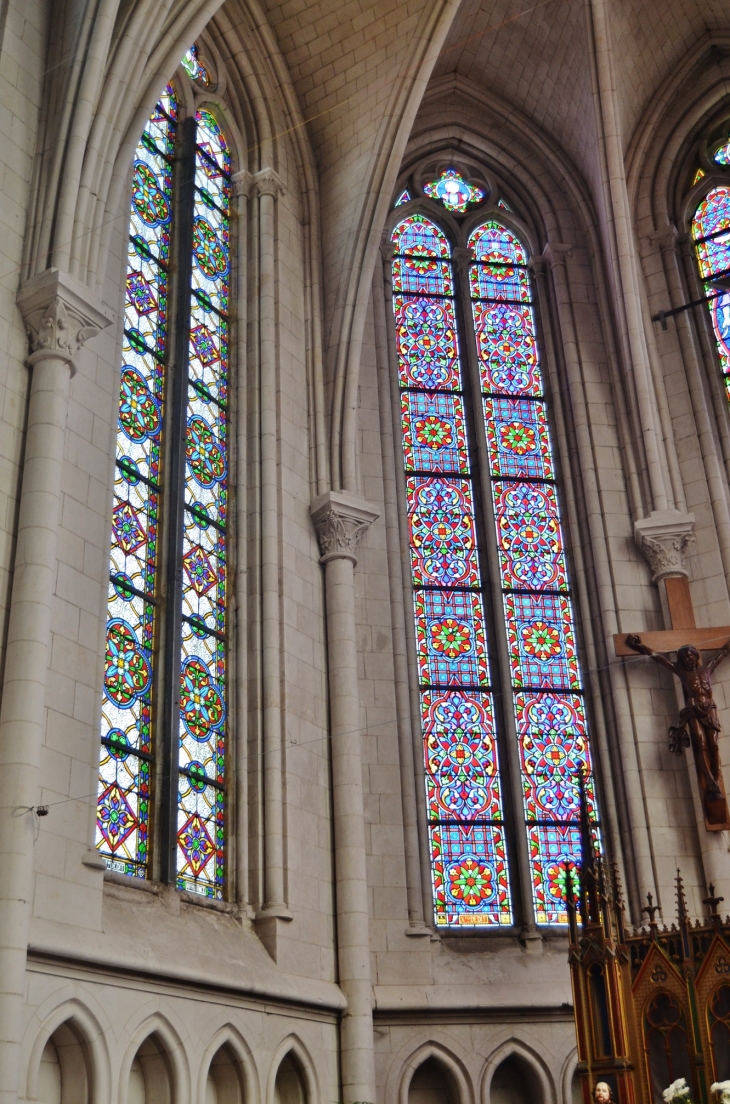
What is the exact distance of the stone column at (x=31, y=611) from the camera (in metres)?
7.35

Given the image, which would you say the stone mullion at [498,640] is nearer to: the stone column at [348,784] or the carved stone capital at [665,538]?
the carved stone capital at [665,538]

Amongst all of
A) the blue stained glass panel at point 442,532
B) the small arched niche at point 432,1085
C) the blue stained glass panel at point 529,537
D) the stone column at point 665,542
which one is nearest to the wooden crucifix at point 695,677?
the stone column at point 665,542

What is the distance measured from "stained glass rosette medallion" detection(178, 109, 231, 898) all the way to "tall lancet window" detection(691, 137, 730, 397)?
17.8ft

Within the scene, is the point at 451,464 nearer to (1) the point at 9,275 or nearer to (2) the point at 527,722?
(2) the point at 527,722

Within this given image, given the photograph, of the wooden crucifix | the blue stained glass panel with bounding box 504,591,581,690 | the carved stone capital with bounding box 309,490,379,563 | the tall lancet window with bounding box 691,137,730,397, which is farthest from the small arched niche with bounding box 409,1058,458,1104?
the tall lancet window with bounding box 691,137,730,397

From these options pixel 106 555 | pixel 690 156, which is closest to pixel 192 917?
pixel 106 555

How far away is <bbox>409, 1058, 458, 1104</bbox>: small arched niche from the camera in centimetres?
1092

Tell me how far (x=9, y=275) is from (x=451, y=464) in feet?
19.1

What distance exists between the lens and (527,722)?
42.1ft

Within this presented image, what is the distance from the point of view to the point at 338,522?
478 inches

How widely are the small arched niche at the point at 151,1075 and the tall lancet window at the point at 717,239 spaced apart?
9309 millimetres

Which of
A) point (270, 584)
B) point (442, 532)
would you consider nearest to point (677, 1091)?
point (270, 584)

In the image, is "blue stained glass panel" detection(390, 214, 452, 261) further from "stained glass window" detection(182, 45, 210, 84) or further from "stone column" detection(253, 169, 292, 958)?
"stained glass window" detection(182, 45, 210, 84)

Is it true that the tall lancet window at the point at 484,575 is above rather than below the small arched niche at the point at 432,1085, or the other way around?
above
